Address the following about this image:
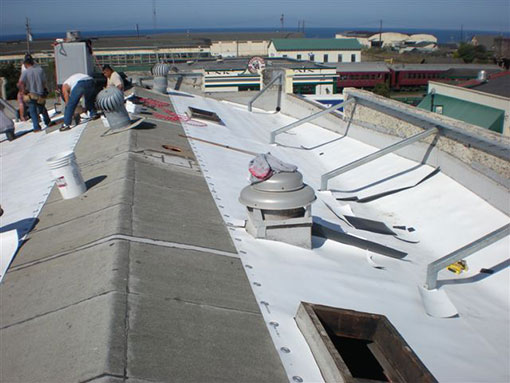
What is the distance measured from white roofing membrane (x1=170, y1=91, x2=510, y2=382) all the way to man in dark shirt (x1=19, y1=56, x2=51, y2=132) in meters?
4.16

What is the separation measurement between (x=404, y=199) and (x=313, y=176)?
2.48 m

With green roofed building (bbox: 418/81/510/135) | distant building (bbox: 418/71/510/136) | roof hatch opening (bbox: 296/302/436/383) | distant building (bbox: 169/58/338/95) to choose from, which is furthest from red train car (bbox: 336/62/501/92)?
roof hatch opening (bbox: 296/302/436/383)

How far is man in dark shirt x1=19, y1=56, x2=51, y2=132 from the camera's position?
496 inches

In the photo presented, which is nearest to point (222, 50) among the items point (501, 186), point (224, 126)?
point (224, 126)

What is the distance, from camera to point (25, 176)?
30.7ft

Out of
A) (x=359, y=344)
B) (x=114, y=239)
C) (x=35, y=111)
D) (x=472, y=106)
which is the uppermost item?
(x=35, y=111)

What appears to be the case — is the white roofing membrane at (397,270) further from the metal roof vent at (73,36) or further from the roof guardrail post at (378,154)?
the metal roof vent at (73,36)

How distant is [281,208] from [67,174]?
3238 millimetres

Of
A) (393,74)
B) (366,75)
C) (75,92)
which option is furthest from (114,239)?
(393,74)

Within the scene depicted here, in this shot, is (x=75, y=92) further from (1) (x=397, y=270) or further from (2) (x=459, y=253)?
(2) (x=459, y=253)

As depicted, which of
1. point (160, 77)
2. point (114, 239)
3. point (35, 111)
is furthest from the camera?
point (160, 77)

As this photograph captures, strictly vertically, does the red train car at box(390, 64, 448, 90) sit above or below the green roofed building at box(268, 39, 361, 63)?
below

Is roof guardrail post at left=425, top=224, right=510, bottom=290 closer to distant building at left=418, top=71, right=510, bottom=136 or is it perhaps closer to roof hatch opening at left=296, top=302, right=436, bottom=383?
roof hatch opening at left=296, top=302, right=436, bottom=383

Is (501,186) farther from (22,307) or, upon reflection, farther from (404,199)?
(22,307)
